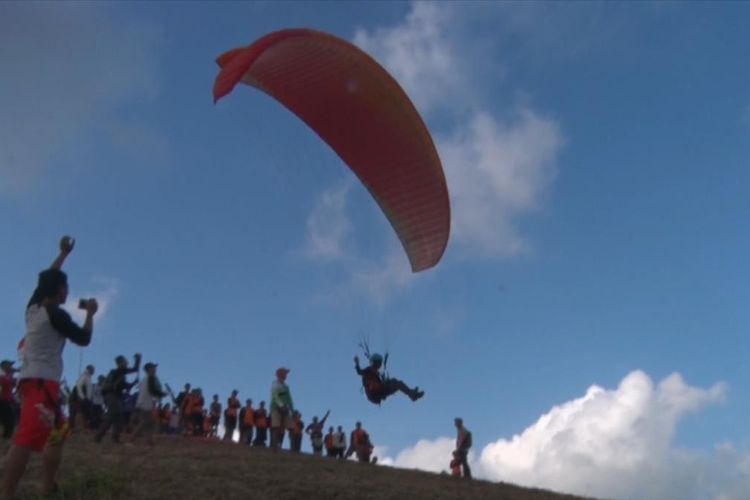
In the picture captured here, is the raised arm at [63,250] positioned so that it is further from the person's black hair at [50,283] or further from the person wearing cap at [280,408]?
the person wearing cap at [280,408]

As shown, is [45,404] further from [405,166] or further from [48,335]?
[405,166]

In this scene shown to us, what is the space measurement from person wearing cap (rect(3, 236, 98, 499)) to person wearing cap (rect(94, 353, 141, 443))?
8.41 metres

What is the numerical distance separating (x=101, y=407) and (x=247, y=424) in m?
3.65

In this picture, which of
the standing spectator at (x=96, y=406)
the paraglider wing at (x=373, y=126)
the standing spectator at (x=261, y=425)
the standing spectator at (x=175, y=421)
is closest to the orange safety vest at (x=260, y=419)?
the standing spectator at (x=261, y=425)

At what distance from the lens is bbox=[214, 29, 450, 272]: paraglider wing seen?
39.7 ft

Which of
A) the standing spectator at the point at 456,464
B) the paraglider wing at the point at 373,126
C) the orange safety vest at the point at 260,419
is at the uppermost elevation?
the paraglider wing at the point at 373,126

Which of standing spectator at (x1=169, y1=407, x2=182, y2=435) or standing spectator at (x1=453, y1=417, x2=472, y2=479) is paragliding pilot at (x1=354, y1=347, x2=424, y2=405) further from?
standing spectator at (x1=169, y1=407, x2=182, y2=435)

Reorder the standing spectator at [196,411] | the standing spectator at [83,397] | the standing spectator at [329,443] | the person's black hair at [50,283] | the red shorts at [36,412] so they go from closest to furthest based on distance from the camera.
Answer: the red shorts at [36,412], the person's black hair at [50,283], the standing spectator at [83,397], the standing spectator at [196,411], the standing spectator at [329,443]

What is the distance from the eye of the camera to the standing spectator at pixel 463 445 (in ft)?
66.2

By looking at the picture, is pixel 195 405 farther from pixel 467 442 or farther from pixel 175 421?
pixel 467 442

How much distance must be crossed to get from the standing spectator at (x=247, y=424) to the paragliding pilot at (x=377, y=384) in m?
8.54

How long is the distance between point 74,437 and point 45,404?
10.5 metres

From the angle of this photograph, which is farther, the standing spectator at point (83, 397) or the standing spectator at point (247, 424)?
the standing spectator at point (247, 424)

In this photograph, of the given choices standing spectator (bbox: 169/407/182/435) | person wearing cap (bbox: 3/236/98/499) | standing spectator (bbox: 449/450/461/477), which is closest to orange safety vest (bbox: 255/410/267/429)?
standing spectator (bbox: 169/407/182/435)
